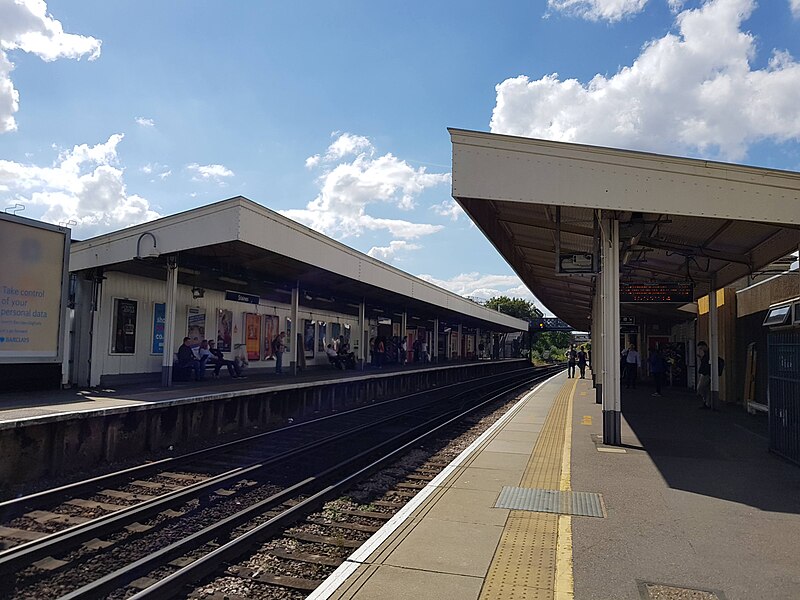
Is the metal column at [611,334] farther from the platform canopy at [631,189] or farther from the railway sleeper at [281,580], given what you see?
the railway sleeper at [281,580]

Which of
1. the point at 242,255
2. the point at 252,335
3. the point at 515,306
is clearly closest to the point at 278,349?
the point at 252,335

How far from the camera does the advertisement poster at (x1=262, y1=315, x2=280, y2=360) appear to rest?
69.5ft

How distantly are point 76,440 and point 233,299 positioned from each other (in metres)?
8.88

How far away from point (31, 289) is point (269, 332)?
981 cm

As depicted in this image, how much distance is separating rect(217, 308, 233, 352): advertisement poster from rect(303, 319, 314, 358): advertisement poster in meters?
4.85

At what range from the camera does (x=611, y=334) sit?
9719 millimetres

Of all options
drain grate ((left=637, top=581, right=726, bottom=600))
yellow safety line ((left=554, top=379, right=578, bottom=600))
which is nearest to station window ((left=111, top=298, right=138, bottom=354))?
yellow safety line ((left=554, top=379, right=578, bottom=600))

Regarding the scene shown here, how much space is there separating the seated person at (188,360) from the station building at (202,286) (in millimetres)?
460

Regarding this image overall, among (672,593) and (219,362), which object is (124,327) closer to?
(219,362)

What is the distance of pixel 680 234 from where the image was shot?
11.1m

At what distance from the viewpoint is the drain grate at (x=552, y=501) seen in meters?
6.15

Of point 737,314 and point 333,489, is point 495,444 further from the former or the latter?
point 737,314

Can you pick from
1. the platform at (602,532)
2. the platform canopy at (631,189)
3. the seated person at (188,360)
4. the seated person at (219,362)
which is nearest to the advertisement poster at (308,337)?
the seated person at (219,362)

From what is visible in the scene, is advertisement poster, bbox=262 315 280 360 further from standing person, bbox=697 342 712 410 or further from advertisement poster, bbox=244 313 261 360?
standing person, bbox=697 342 712 410
